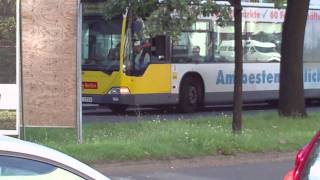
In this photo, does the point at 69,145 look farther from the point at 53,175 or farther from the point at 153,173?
the point at 53,175

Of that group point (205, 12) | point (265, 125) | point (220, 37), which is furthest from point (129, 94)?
point (205, 12)

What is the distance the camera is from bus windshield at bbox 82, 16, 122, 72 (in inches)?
802

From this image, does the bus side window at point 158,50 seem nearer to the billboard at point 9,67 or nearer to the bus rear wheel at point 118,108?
the bus rear wheel at point 118,108

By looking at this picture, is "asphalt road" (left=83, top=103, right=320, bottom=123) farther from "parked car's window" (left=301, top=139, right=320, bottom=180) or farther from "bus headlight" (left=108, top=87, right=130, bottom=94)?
"parked car's window" (left=301, top=139, right=320, bottom=180)

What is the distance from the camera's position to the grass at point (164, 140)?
11.0 metres

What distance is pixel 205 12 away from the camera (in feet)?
42.5

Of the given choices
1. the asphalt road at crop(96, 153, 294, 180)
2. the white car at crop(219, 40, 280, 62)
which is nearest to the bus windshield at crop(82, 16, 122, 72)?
the white car at crop(219, 40, 280, 62)

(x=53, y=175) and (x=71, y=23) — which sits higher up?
(x=71, y=23)

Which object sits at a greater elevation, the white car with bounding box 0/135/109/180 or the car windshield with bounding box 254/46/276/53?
the car windshield with bounding box 254/46/276/53

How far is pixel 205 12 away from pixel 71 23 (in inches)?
97.5

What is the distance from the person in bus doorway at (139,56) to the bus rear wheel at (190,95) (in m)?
1.70

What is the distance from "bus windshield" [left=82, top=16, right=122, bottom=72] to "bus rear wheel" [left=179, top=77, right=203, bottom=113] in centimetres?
241

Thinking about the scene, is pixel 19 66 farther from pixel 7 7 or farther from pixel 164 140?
pixel 164 140

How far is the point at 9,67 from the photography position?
11.7 m
